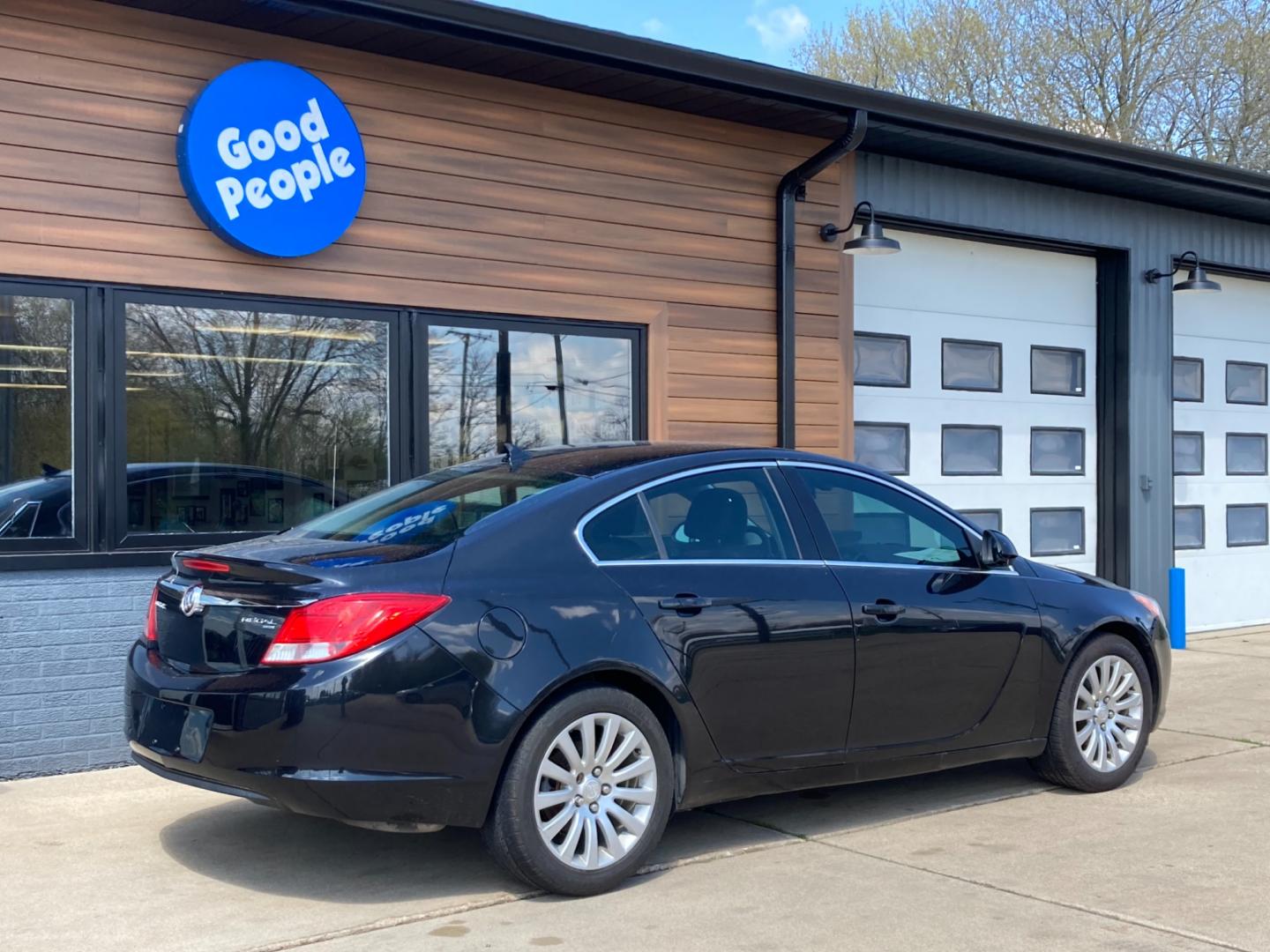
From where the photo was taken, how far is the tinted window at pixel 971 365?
448 inches

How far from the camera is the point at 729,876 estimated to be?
518 cm

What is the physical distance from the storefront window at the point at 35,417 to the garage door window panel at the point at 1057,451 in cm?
768

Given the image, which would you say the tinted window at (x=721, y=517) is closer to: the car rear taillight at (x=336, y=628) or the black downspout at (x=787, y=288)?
the car rear taillight at (x=336, y=628)

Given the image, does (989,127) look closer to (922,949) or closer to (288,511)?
(288,511)

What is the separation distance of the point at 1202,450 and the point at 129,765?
976 cm

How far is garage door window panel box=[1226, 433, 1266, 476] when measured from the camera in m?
13.4

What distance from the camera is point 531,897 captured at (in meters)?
4.92

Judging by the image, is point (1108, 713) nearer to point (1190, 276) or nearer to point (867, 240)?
point (867, 240)

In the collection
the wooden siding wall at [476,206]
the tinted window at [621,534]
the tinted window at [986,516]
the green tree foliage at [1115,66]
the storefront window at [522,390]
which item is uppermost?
the green tree foliage at [1115,66]

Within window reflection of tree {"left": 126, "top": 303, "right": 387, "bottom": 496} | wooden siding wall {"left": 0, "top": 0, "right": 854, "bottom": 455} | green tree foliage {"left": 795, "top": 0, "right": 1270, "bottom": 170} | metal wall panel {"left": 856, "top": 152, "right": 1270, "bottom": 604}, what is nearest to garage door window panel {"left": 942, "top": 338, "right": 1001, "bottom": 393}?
metal wall panel {"left": 856, "top": 152, "right": 1270, "bottom": 604}

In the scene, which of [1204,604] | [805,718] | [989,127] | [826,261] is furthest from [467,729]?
[1204,604]

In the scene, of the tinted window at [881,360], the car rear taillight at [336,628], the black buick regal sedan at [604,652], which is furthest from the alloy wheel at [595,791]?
the tinted window at [881,360]

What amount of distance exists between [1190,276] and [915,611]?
816 cm

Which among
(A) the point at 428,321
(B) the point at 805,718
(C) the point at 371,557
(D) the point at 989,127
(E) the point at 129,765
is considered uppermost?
(D) the point at 989,127
